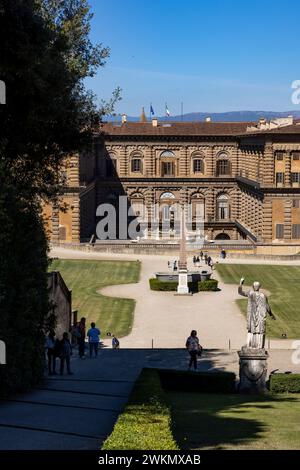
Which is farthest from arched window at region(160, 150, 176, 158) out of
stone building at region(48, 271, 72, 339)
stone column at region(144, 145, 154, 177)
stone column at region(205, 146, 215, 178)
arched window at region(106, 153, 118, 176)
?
stone building at region(48, 271, 72, 339)

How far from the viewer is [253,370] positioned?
2600cm

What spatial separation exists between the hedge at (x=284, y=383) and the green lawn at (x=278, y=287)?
1420 cm

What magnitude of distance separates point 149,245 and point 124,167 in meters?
20.7

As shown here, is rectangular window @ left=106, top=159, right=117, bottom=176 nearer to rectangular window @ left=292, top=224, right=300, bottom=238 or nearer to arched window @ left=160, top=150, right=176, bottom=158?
arched window @ left=160, top=150, right=176, bottom=158

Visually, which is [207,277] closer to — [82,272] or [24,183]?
[82,272]

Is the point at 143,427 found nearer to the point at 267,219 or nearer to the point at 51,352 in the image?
the point at 51,352

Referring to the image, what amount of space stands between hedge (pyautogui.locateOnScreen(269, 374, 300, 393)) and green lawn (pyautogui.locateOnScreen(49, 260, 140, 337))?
15682 millimetres

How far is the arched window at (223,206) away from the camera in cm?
9462

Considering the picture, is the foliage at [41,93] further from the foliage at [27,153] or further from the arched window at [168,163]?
the arched window at [168,163]

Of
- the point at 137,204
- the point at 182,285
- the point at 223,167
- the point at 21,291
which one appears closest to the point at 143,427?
the point at 21,291

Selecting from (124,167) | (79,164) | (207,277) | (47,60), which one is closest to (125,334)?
(207,277)

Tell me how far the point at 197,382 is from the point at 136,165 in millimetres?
70112

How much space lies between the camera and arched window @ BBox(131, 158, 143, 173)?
94.8 metres

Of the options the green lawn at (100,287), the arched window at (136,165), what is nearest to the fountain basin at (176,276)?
the green lawn at (100,287)
